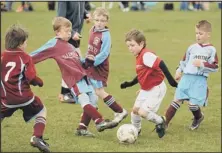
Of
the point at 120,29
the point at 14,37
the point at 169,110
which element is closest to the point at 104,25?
the point at 169,110

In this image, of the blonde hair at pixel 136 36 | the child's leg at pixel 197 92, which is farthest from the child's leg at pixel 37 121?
the child's leg at pixel 197 92

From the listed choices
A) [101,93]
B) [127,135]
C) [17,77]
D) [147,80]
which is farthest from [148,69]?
[17,77]

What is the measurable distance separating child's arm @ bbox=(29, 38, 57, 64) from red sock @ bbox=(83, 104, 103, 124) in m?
0.85

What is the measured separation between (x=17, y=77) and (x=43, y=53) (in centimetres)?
95

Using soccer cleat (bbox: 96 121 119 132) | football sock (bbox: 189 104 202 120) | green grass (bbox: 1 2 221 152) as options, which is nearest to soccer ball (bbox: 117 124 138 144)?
green grass (bbox: 1 2 221 152)

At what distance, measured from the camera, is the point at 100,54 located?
9234mm

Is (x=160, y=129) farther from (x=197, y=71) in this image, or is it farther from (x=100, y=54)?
(x=100, y=54)

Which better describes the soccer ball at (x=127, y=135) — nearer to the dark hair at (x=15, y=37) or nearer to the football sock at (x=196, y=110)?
the football sock at (x=196, y=110)

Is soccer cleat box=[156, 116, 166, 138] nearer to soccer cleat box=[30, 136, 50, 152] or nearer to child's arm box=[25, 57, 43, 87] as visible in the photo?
soccer cleat box=[30, 136, 50, 152]

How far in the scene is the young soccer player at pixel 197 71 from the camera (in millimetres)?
8992

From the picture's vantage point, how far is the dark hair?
7527 millimetres

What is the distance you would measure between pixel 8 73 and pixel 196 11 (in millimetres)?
22470

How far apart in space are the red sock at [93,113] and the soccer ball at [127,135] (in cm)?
35

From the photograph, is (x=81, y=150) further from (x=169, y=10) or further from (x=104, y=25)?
(x=169, y=10)
